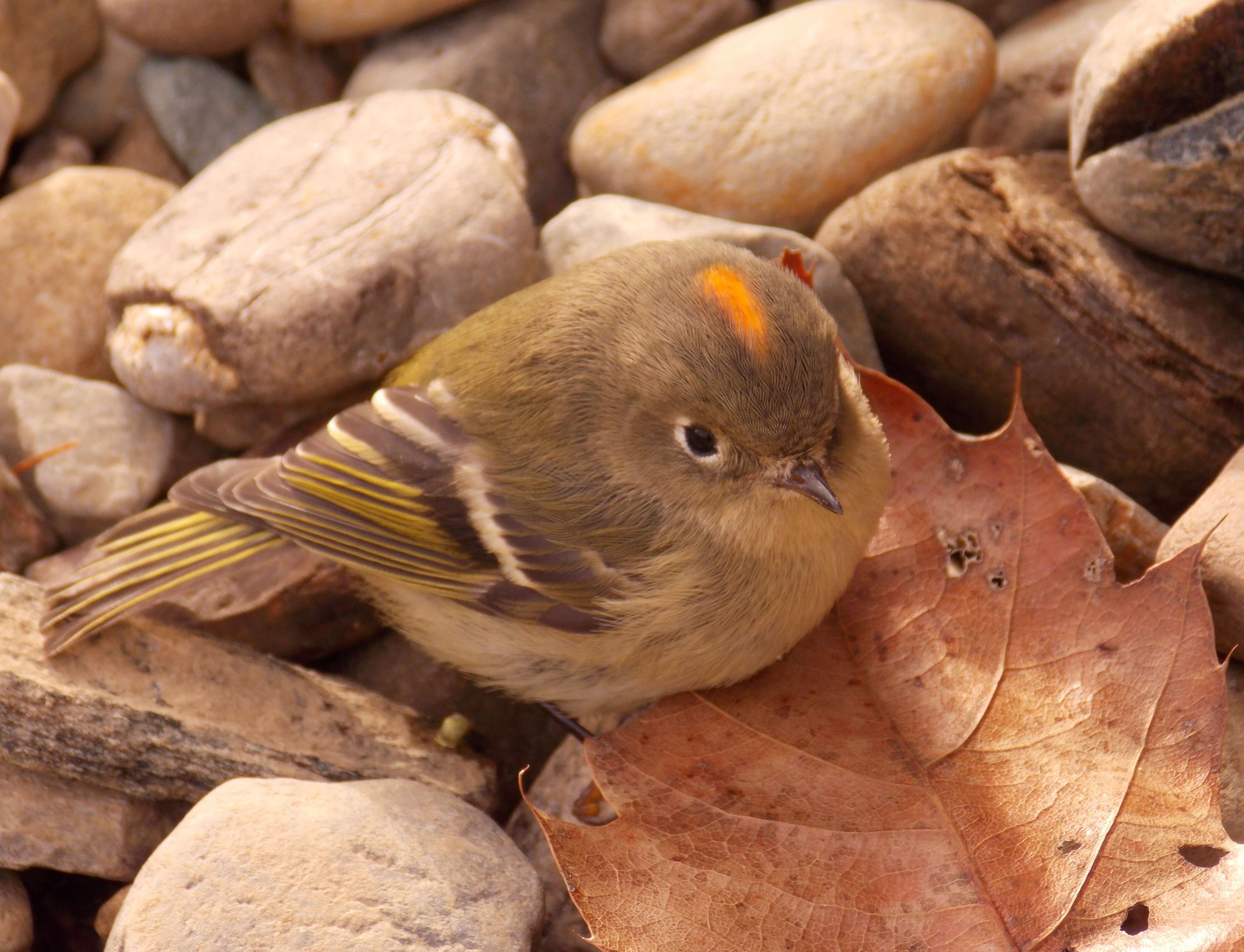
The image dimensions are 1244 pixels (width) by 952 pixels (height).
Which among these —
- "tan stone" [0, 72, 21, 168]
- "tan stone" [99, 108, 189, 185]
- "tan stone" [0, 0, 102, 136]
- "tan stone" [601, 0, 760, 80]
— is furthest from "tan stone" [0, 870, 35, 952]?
"tan stone" [601, 0, 760, 80]

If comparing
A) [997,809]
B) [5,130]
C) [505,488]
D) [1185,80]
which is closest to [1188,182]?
[1185,80]

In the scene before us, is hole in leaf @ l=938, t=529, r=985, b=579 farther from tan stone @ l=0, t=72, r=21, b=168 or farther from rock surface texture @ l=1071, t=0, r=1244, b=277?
tan stone @ l=0, t=72, r=21, b=168

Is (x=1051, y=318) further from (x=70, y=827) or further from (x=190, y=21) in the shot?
(x=190, y=21)

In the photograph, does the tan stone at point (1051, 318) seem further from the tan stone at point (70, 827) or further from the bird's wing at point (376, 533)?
the tan stone at point (70, 827)

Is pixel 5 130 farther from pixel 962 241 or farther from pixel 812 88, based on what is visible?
pixel 962 241

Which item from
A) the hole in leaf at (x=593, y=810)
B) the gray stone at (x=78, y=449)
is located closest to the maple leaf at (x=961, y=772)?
the hole in leaf at (x=593, y=810)
